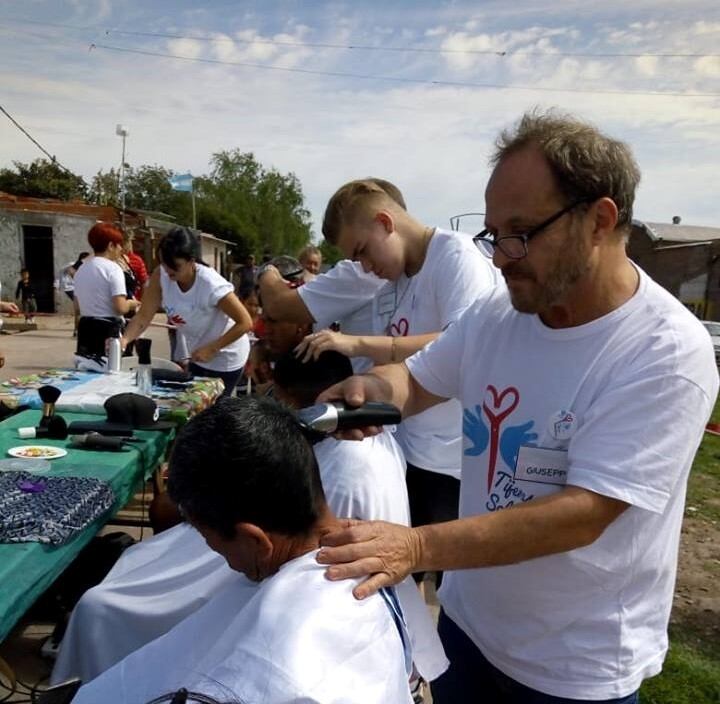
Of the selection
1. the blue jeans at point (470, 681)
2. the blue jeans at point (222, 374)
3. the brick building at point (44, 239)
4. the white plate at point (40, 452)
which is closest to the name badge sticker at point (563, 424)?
the blue jeans at point (470, 681)

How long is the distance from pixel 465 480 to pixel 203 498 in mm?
645

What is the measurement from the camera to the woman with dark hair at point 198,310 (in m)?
4.57

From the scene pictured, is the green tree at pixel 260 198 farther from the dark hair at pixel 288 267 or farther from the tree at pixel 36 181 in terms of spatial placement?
the dark hair at pixel 288 267

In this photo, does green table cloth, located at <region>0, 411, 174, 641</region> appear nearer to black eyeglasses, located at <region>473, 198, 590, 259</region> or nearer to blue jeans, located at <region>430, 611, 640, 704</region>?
blue jeans, located at <region>430, 611, 640, 704</region>

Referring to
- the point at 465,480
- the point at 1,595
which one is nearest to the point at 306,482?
the point at 465,480

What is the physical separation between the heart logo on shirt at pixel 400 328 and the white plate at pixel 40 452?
1.45 metres

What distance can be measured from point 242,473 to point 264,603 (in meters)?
0.23

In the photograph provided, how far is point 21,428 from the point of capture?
3145 mm

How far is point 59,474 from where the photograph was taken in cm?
261

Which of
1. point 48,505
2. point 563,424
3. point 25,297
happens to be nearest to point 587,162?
point 563,424

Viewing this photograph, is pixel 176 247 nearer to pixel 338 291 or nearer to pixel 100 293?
pixel 100 293

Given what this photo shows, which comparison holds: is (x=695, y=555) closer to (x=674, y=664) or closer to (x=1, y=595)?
(x=674, y=664)

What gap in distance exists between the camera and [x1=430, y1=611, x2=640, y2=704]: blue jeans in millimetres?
1517

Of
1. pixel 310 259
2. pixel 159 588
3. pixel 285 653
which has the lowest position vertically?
pixel 159 588
